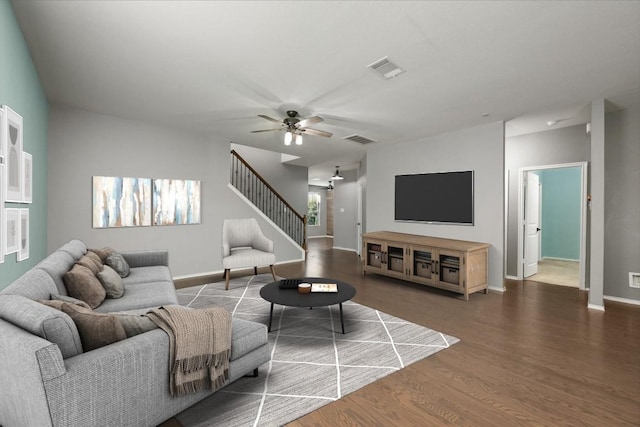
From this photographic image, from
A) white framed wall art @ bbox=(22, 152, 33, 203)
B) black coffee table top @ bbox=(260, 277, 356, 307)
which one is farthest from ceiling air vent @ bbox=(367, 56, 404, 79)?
white framed wall art @ bbox=(22, 152, 33, 203)

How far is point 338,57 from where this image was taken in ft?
8.86

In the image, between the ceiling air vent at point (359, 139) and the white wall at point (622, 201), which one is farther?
the ceiling air vent at point (359, 139)

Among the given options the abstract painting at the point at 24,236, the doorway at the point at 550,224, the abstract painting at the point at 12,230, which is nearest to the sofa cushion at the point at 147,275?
the abstract painting at the point at 24,236

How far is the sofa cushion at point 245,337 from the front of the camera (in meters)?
1.88

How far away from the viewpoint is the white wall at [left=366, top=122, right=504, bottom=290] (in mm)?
4582

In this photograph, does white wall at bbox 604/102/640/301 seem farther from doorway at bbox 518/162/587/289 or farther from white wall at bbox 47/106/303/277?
white wall at bbox 47/106/303/277

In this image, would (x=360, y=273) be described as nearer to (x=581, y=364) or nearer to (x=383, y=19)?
(x=581, y=364)

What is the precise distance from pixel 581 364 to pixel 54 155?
649 centimetres

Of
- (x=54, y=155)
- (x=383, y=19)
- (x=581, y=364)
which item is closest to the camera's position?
(x=383, y=19)

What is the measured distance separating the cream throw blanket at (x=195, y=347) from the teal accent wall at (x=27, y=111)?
5.05 ft

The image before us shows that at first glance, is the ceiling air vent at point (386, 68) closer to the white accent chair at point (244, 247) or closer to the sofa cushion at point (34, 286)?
the sofa cushion at point (34, 286)

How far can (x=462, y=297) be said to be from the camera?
168 inches

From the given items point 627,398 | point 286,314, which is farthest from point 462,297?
point 286,314

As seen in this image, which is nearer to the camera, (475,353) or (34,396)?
(34,396)
